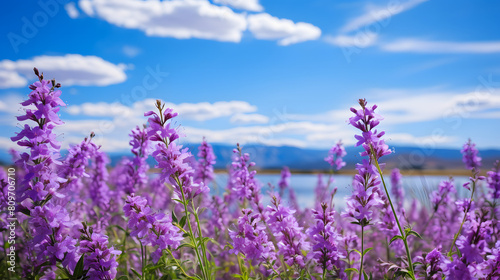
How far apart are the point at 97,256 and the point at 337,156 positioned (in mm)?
3307

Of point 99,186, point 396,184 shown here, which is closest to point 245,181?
point 99,186

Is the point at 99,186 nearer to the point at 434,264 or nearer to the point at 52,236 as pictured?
the point at 52,236

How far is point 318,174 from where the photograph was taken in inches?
313

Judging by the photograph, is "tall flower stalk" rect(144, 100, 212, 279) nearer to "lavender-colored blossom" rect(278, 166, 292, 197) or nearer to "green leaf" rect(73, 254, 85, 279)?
"green leaf" rect(73, 254, 85, 279)

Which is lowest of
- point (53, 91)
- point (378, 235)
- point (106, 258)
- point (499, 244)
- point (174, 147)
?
point (378, 235)

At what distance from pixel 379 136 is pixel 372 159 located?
0.13 m

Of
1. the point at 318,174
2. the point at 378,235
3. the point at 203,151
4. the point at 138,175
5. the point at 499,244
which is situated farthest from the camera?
the point at 318,174

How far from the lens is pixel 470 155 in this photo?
4.55 m

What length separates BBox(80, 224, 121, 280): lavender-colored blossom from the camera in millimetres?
2227

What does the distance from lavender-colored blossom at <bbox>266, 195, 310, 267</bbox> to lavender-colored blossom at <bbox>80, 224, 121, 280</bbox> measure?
3.24 ft

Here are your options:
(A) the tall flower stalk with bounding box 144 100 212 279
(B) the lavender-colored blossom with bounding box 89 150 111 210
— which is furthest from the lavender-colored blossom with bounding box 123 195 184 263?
(B) the lavender-colored blossom with bounding box 89 150 111 210

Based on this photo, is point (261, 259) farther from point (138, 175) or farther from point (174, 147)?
point (138, 175)

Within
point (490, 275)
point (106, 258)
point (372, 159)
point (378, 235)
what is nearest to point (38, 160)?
point (106, 258)

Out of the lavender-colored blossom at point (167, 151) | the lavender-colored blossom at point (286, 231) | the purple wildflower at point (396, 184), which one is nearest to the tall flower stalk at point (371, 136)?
the lavender-colored blossom at point (286, 231)
